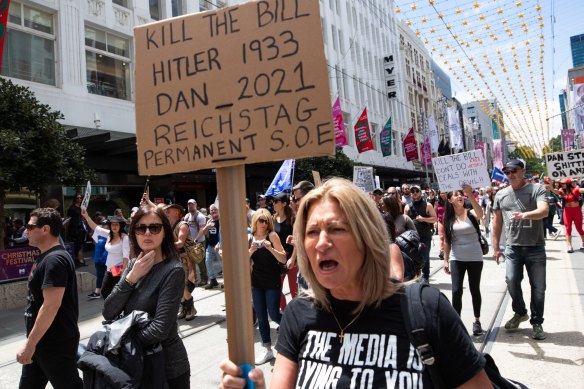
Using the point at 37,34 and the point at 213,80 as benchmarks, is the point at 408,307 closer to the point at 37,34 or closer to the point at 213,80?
the point at 213,80

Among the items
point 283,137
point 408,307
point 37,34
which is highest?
point 37,34

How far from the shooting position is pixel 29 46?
46.2 ft

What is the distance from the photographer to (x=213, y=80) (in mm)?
1883

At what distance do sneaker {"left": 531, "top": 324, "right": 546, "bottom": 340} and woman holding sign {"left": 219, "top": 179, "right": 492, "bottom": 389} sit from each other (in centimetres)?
400

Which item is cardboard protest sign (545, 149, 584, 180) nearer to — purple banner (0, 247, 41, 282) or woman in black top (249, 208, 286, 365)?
woman in black top (249, 208, 286, 365)

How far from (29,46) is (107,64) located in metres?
2.82

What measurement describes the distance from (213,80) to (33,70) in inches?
587

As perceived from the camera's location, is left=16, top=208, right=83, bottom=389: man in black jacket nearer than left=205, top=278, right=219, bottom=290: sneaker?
Yes

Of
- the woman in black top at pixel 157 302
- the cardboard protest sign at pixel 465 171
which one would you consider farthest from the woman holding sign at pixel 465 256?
the woman in black top at pixel 157 302

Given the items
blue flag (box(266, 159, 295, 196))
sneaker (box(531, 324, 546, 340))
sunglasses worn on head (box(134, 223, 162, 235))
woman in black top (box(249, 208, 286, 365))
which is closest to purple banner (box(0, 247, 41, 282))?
blue flag (box(266, 159, 295, 196))

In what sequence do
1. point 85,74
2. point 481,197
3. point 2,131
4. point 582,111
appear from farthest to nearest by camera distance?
point 582,111 < point 481,197 < point 85,74 < point 2,131

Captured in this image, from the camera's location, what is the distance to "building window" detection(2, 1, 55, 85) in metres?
13.6

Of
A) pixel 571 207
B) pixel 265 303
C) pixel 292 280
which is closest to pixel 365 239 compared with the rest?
pixel 265 303

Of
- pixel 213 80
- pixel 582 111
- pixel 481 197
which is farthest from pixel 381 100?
pixel 213 80
